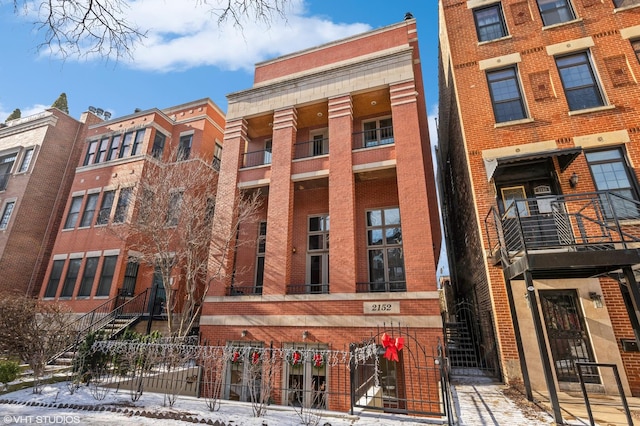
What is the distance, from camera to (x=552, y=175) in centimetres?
966

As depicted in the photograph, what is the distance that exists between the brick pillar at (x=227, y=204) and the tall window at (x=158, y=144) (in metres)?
6.71

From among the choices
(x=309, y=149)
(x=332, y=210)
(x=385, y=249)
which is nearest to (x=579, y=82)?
(x=385, y=249)

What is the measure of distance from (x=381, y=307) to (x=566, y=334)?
5063 millimetres

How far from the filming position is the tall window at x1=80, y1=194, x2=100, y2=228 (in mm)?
18073

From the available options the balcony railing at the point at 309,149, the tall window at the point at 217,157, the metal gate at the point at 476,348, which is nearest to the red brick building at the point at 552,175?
the metal gate at the point at 476,348

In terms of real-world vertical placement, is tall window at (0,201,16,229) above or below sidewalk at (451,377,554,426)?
above

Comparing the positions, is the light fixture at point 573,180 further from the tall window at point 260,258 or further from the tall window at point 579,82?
the tall window at point 260,258

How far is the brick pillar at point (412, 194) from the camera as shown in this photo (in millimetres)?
10047

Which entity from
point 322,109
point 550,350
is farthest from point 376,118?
point 550,350

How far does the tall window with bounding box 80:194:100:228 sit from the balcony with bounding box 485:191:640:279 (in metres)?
20.7

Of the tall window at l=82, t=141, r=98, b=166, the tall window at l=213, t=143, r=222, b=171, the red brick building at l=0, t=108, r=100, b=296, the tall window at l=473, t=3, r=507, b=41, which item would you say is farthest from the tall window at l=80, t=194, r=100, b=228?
the tall window at l=473, t=3, r=507, b=41

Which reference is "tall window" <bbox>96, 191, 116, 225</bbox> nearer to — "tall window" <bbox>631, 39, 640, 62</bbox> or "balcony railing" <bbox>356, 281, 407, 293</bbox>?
"balcony railing" <bbox>356, 281, 407, 293</bbox>

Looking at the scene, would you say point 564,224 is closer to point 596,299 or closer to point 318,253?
point 596,299

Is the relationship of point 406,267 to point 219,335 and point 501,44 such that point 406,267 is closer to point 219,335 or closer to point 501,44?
point 219,335
